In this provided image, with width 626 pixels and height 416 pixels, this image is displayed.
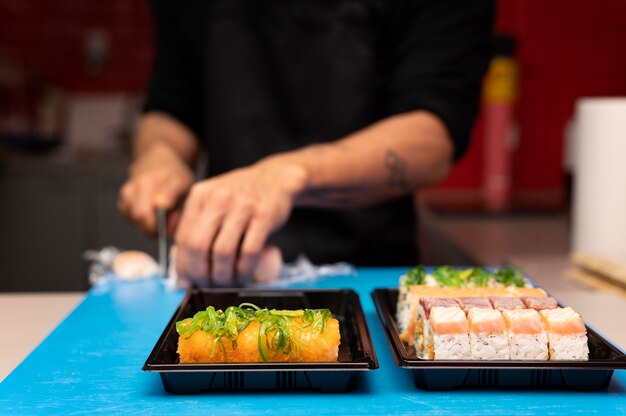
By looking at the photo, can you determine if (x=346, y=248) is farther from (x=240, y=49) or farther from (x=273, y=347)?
(x=273, y=347)

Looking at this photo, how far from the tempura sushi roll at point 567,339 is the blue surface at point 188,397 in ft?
0.14

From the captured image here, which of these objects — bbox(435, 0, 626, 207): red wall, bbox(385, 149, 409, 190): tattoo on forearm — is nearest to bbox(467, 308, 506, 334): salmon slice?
bbox(385, 149, 409, 190): tattoo on forearm

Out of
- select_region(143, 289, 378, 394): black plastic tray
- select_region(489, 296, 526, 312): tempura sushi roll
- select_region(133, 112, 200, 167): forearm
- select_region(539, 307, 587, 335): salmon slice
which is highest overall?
select_region(133, 112, 200, 167): forearm

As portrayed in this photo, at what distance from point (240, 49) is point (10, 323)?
2.98 ft

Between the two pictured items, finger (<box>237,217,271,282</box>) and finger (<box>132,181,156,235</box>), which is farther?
finger (<box>132,181,156,235</box>)

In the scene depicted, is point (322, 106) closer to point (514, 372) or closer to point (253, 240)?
point (253, 240)


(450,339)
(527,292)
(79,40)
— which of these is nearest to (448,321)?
(450,339)

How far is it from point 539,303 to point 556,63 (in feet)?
12.7

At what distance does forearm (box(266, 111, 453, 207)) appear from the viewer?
1414mm

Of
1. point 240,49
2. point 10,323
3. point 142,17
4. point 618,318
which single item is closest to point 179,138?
point 240,49

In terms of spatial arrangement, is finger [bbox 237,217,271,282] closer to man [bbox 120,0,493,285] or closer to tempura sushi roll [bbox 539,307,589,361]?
man [bbox 120,0,493,285]

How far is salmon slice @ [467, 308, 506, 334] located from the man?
563mm

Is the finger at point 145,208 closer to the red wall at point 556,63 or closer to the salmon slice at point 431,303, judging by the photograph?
the salmon slice at point 431,303

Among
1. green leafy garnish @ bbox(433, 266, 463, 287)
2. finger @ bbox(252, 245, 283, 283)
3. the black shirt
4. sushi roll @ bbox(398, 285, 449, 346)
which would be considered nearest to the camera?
sushi roll @ bbox(398, 285, 449, 346)
